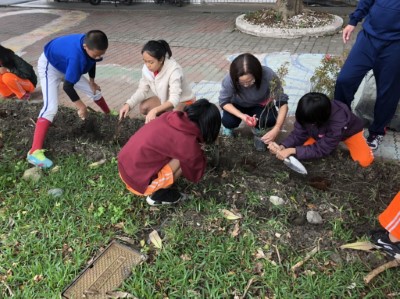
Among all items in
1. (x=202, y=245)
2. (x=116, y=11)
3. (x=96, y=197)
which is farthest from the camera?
(x=116, y=11)

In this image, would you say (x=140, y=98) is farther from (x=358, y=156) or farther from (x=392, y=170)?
(x=392, y=170)

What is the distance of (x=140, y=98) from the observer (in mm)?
3650

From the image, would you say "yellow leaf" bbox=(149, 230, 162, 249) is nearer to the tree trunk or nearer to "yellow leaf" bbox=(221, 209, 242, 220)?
"yellow leaf" bbox=(221, 209, 242, 220)

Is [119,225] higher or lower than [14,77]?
lower

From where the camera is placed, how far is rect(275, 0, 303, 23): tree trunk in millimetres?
7414

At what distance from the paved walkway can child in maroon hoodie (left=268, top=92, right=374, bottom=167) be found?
42cm

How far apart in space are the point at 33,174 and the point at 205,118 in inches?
69.5

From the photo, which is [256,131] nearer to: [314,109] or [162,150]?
[314,109]

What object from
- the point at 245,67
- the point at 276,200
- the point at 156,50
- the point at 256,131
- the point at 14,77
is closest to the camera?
the point at 276,200

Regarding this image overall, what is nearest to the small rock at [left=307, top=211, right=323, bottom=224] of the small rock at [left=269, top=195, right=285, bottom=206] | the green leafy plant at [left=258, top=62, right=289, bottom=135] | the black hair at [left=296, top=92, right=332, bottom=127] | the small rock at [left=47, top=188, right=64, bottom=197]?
the small rock at [left=269, top=195, right=285, bottom=206]

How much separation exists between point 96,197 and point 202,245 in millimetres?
1024

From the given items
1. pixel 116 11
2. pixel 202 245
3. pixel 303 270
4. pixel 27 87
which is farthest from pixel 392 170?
pixel 116 11

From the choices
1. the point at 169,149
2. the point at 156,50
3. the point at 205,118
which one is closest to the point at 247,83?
the point at 205,118

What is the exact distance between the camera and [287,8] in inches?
292
